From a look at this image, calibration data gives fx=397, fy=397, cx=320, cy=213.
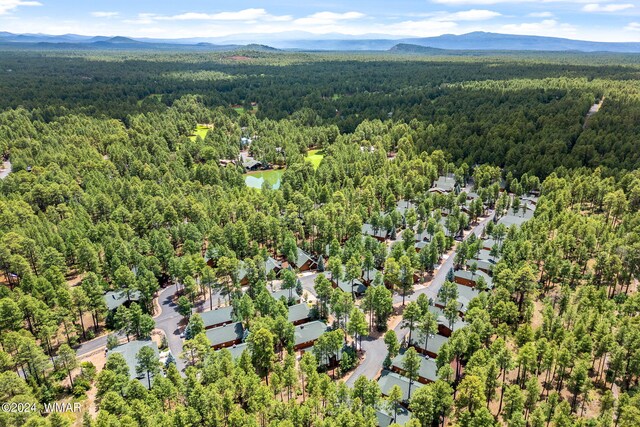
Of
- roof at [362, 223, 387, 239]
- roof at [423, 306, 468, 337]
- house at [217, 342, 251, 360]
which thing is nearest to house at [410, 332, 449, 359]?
roof at [423, 306, 468, 337]

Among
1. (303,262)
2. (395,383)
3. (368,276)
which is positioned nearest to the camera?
(395,383)

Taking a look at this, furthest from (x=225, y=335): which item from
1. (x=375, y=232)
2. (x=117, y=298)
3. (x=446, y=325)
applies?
(x=375, y=232)

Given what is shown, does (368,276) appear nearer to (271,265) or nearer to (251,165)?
(271,265)

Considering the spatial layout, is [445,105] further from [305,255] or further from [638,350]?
[638,350]

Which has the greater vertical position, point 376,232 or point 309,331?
point 376,232

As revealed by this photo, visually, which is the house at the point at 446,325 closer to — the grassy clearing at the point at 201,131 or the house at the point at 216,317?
the house at the point at 216,317

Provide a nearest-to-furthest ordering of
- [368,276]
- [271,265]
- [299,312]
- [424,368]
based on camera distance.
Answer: [424,368], [299,312], [368,276], [271,265]

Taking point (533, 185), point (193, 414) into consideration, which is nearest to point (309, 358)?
point (193, 414)
